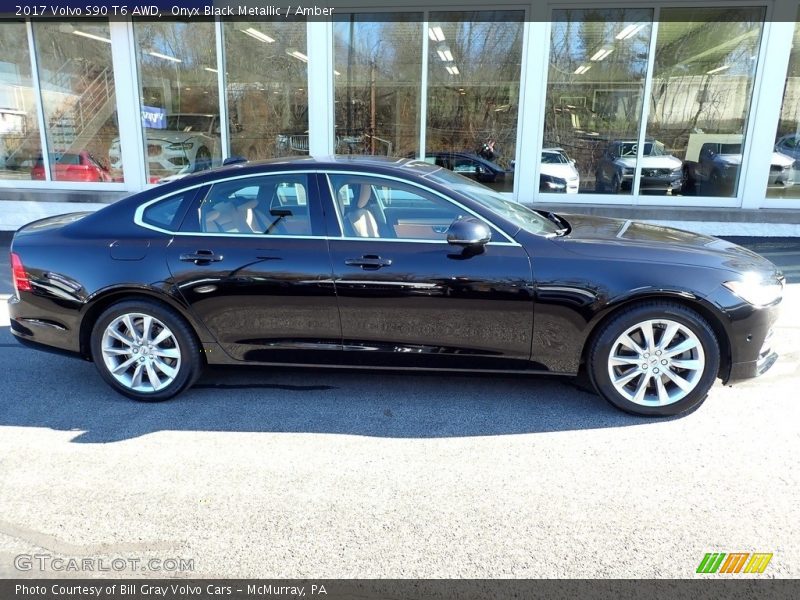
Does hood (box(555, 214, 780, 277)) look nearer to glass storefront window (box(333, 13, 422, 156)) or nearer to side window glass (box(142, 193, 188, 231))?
side window glass (box(142, 193, 188, 231))

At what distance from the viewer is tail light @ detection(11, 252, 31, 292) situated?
155 inches

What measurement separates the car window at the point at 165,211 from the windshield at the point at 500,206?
166 cm

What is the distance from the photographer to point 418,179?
3.75 metres

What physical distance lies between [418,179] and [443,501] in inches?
78.0

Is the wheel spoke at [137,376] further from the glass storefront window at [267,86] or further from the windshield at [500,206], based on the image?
the glass storefront window at [267,86]

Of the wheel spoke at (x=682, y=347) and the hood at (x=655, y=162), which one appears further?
the hood at (x=655, y=162)

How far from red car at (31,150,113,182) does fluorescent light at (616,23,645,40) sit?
938 centimetres

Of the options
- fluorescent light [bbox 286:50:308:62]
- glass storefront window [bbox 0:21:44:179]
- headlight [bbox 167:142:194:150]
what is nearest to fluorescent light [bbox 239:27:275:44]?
fluorescent light [bbox 286:50:308:62]

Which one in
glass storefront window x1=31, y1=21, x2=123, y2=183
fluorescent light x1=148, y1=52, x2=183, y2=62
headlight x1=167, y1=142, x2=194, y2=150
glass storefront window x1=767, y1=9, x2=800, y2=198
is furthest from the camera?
headlight x1=167, y1=142, x2=194, y2=150

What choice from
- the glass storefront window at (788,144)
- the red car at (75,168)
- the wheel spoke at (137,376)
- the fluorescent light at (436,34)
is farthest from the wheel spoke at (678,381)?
the red car at (75,168)

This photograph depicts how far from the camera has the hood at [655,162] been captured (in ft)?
32.0

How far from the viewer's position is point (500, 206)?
12.9 ft

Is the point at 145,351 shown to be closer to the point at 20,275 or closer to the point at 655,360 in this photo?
the point at 20,275

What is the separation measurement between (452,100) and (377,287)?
24.5 feet
